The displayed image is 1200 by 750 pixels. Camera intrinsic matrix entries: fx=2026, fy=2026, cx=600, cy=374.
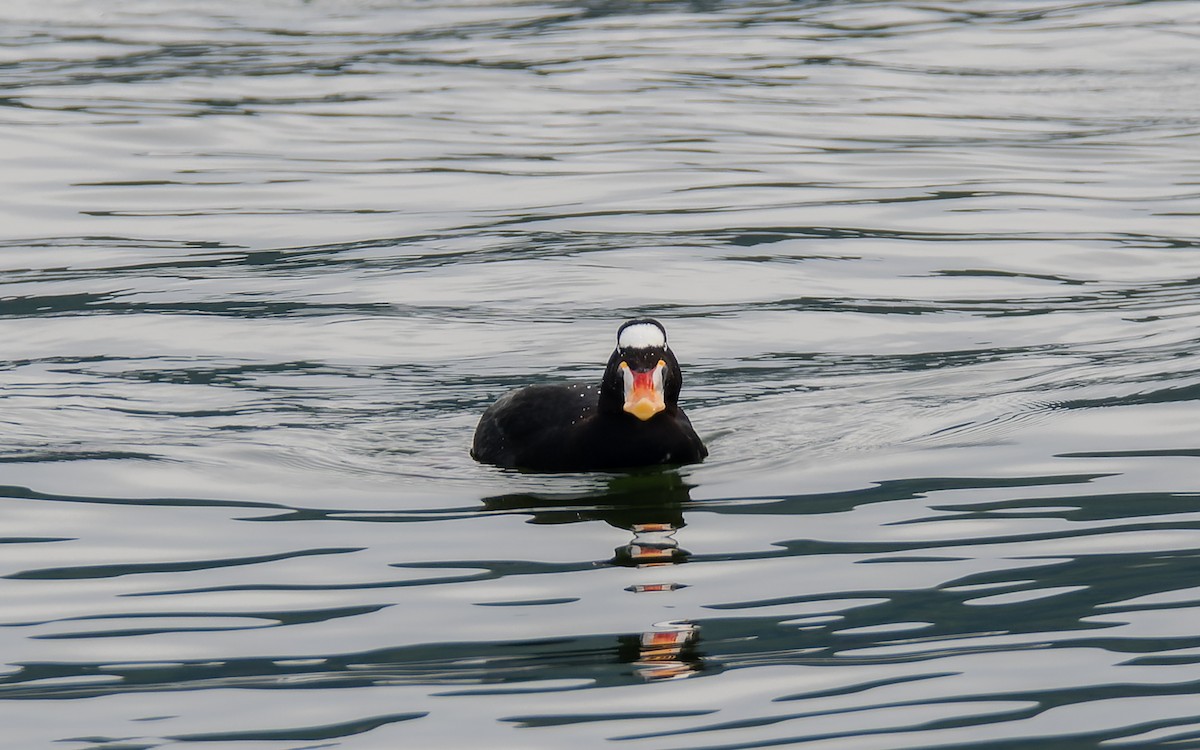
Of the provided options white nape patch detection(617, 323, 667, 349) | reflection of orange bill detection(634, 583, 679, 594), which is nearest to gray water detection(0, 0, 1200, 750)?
reflection of orange bill detection(634, 583, 679, 594)

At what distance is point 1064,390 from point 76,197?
32.4 feet

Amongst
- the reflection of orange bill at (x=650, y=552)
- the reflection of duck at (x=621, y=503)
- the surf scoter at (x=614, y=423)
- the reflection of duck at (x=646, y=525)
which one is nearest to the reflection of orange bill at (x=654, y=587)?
the reflection of duck at (x=646, y=525)

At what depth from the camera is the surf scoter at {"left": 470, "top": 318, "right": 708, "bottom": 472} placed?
931 cm

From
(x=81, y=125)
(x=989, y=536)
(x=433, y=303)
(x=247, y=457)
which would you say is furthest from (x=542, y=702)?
(x=81, y=125)

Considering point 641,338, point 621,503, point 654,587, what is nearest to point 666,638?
point 654,587

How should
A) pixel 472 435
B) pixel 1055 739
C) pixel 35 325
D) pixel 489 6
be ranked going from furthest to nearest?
pixel 489 6
pixel 35 325
pixel 472 435
pixel 1055 739

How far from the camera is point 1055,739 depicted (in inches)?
228

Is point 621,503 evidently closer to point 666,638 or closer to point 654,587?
point 654,587

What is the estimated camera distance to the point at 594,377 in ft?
39.7

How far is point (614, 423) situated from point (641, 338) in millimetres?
501

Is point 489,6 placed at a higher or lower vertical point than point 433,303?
higher

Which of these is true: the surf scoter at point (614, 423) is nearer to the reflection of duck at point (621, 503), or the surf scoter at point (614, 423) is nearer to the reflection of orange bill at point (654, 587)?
the reflection of duck at point (621, 503)

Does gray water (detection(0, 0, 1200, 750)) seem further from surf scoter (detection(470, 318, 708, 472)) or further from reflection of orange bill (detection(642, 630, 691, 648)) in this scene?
surf scoter (detection(470, 318, 708, 472))

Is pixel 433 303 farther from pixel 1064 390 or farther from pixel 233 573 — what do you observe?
pixel 233 573
